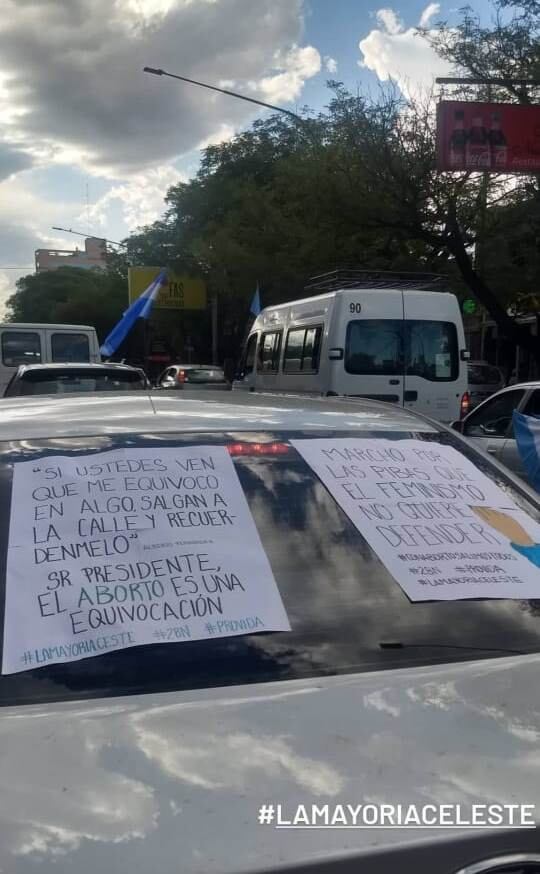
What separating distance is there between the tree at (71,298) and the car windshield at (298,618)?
54.1 metres

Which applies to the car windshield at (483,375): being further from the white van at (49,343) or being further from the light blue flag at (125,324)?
the white van at (49,343)

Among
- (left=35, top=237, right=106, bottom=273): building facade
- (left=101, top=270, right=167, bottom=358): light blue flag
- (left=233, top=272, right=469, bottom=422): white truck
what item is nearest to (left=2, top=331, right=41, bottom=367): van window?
(left=101, top=270, right=167, bottom=358): light blue flag

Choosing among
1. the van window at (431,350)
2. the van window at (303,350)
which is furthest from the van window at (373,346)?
the van window at (303,350)

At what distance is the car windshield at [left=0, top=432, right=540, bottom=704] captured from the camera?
72.5 inches

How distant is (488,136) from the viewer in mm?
15273

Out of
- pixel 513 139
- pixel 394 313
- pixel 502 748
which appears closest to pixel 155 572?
pixel 502 748

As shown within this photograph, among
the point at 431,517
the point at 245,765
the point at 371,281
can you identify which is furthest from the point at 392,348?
the point at 245,765

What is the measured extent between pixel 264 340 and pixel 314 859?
1429 cm

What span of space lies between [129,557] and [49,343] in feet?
48.1

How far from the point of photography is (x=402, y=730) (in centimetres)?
160

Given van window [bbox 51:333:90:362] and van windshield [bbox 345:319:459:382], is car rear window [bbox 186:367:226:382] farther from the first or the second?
van windshield [bbox 345:319:459:382]

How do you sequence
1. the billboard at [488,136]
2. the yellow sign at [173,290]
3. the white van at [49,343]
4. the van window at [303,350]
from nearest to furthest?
the van window at [303,350]
the billboard at [488,136]
the white van at [49,343]
the yellow sign at [173,290]

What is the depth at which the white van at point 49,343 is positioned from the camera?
16.1 meters

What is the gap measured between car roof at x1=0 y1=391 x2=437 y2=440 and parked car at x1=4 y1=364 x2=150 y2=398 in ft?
17.9
